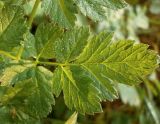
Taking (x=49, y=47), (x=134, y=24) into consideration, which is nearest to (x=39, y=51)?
(x=49, y=47)

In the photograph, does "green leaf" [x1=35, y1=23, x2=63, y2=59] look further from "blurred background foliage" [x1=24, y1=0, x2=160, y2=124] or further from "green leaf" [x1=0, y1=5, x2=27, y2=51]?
"blurred background foliage" [x1=24, y1=0, x2=160, y2=124]

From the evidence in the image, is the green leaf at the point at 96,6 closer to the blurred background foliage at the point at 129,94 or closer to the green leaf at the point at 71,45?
the green leaf at the point at 71,45

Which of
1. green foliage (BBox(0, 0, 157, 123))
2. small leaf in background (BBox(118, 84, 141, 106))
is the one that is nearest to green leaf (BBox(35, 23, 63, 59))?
green foliage (BBox(0, 0, 157, 123))

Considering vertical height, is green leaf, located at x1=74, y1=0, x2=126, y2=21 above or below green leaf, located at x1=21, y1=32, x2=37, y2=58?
above

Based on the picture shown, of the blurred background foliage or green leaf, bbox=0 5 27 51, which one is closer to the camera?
green leaf, bbox=0 5 27 51

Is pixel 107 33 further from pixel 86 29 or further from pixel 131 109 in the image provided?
pixel 131 109

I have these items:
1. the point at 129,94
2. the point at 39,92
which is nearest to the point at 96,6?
the point at 39,92

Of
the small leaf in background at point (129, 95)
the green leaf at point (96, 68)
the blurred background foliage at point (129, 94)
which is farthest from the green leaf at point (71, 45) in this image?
the small leaf in background at point (129, 95)

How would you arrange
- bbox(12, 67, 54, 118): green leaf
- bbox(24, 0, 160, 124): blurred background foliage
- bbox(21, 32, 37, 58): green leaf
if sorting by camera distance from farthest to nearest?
bbox(24, 0, 160, 124): blurred background foliage → bbox(21, 32, 37, 58): green leaf → bbox(12, 67, 54, 118): green leaf
